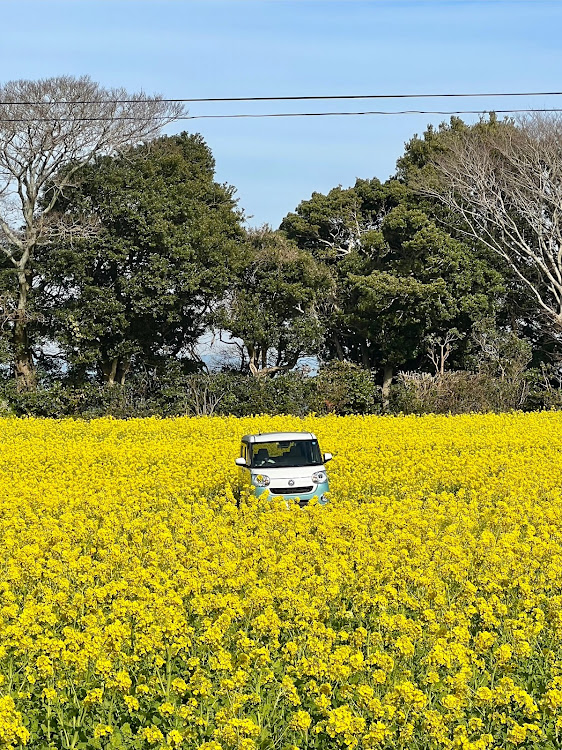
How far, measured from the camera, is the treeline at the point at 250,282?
26.5 meters

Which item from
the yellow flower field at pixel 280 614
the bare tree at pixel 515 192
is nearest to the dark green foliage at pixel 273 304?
the bare tree at pixel 515 192

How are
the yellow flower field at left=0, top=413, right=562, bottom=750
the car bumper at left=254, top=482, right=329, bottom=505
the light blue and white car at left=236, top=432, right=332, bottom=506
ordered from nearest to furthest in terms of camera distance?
1. the yellow flower field at left=0, top=413, right=562, bottom=750
2. the car bumper at left=254, top=482, right=329, bottom=505
3. the light blue and white car at left=236, top=432, right=332, bottom=506

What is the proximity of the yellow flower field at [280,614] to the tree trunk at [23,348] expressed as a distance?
14.5 meters

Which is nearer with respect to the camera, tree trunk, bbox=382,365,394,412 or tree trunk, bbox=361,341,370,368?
tree trunk, bbox=382,365,394,412

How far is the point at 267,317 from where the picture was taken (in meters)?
28.8

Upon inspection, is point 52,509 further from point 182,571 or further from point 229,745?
point 229,745

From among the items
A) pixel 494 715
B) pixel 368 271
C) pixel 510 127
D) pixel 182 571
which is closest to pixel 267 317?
pixel 368 271

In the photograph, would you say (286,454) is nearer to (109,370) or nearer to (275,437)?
(275,437)

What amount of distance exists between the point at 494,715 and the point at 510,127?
27.9m

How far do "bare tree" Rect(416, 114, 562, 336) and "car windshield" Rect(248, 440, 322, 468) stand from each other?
750 inches

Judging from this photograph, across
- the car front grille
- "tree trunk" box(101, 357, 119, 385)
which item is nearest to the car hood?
the car front grille

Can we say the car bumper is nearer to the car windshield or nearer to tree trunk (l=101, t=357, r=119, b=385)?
the car windshield

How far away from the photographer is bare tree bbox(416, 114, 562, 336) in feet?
96.6

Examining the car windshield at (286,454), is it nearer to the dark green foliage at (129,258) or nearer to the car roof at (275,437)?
the car roof at (275,437)
